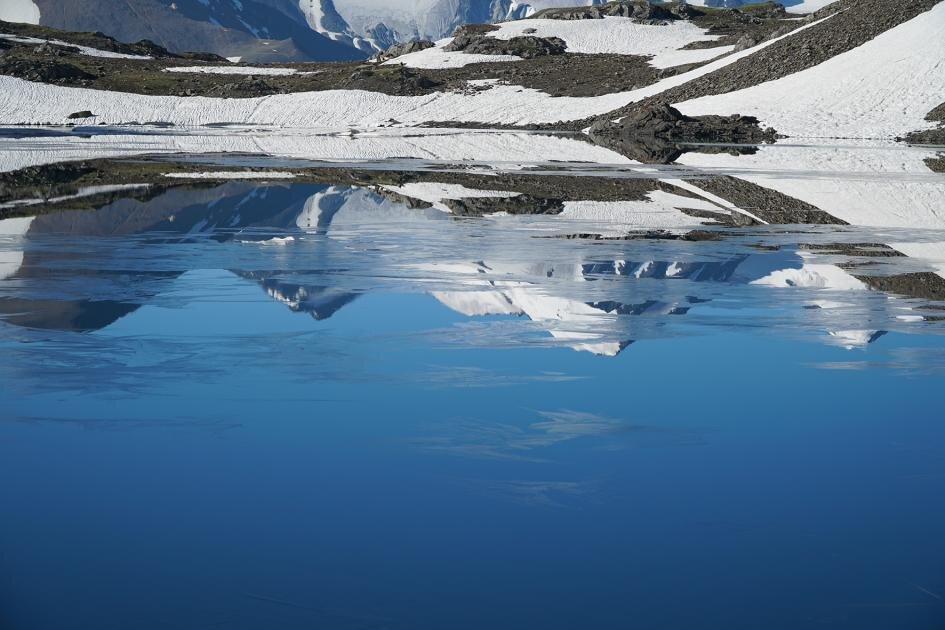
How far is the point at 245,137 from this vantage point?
176 ft

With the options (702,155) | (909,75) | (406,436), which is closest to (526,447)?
(406,436)

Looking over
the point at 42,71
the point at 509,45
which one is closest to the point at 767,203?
the point at 42,71

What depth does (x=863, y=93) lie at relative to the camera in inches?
2377

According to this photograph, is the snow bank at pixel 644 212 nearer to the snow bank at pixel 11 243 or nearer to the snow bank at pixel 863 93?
the snow bank at pixel 11 243

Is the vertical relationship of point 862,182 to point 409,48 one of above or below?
below

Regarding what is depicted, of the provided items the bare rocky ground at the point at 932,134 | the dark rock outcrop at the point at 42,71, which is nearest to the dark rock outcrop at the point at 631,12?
the dark rock outcrop at the point at 42,71

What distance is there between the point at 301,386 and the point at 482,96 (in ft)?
228

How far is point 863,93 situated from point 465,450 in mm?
58284

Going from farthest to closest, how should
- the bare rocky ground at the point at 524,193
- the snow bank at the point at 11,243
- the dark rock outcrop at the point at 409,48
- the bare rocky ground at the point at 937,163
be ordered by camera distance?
1. the dark rock outcrop at the point at 409,48
2. the bare rocky ground at the point at 937,163
3. the bare rocky ground at the point at 524,193
4. the snow bank at the point at 11,243

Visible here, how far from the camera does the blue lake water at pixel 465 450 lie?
497cm

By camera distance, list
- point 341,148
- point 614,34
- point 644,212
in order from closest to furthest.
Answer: point 644,212
point 341,148
point 614,34

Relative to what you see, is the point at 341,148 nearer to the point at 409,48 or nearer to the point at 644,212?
the point at 644,212

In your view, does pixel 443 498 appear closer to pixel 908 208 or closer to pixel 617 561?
pixel 617 561

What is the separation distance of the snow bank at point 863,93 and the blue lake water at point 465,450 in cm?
4531
